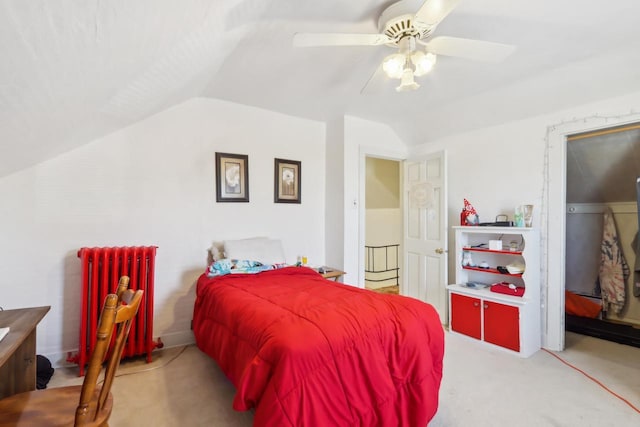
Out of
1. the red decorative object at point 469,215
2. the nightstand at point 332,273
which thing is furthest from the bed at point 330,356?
the red decorative object at point 469,215

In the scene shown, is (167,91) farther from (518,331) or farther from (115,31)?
(518,331)

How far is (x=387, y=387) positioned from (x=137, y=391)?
1.75 meters

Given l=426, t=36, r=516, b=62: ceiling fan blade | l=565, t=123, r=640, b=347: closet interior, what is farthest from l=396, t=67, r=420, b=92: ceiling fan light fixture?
l=565, t=123, r=640, b=347: closet interior

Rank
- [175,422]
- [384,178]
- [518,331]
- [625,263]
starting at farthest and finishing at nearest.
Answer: [384,178], [625,263], [518,331], [175,422]

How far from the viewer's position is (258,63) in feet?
7.52

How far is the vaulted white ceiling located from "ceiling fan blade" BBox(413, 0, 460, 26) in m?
0.34

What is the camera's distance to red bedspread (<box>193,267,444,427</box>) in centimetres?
125

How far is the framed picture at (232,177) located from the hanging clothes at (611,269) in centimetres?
406

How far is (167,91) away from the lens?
2.21m

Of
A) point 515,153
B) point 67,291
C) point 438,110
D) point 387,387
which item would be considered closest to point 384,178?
point 438,110

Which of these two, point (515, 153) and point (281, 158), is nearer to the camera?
point (515, 153)

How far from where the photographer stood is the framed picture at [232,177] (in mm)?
3010

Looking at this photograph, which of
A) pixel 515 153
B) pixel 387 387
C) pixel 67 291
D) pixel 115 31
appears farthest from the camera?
pixel 515 153

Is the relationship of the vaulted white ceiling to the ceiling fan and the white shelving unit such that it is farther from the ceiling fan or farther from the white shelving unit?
the white shelving unit
